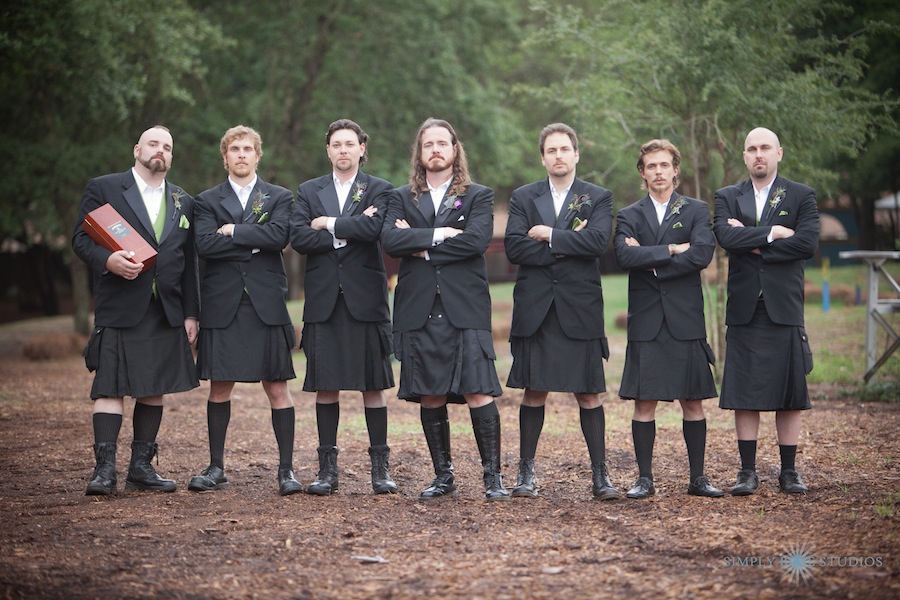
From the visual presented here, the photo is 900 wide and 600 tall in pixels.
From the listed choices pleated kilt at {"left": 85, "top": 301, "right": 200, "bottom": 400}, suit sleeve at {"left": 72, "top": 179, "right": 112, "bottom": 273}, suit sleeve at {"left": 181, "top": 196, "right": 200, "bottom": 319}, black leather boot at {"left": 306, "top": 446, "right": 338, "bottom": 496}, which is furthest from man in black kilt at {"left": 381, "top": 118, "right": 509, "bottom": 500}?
suit sleeve at {"left": 72, "top": 179, "right": 112, "bottom": 273}

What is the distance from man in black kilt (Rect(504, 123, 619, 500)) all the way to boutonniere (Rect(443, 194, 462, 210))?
373mm

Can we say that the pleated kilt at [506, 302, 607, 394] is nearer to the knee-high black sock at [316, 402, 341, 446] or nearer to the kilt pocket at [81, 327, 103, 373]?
the knee-high black sock at [316, 402, 341, 446]

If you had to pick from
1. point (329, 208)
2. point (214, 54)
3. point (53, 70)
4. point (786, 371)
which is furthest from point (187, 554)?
point (214, 54)

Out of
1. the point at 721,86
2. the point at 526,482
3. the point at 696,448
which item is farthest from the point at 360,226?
the point at 721,86

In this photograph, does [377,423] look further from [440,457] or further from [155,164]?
[155,164]

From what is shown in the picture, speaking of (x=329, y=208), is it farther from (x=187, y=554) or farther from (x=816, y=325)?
(x=816, y=325)

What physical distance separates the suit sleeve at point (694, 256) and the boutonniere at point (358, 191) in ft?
6.66

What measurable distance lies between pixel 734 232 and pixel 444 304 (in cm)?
196

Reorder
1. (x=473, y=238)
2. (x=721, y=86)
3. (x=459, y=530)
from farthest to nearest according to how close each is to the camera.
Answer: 1. (x=721, y=86)
2. (x=473, y=238)
3. (x=459, y=530)

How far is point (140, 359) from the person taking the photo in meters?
6.98

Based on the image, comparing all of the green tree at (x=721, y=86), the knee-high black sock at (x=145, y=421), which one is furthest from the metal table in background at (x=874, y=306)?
the knee-high black sock at (x=145, y=421)

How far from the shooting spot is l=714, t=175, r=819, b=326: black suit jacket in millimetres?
6594

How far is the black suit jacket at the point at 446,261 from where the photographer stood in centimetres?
652
